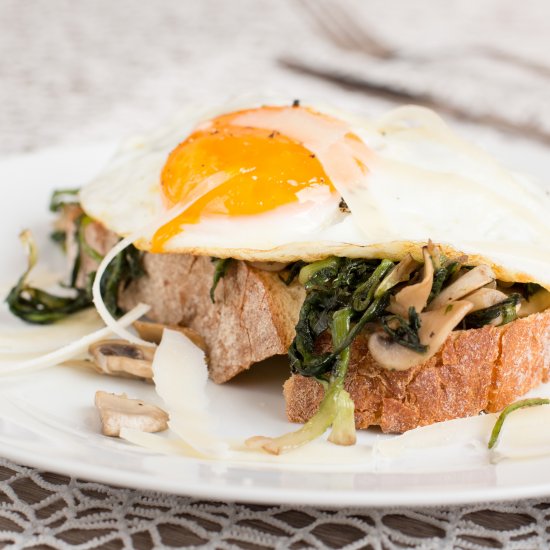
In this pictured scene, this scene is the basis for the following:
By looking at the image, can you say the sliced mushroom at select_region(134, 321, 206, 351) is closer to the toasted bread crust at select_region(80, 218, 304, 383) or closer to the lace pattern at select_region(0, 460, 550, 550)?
the toasted bread crust at select_region(80, 218, 304, 383)

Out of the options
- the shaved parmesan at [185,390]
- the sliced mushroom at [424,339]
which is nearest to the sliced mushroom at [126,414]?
the shaved parmesan at [185,390]

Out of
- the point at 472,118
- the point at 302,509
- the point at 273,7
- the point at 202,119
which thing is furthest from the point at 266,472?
the point at 273,7

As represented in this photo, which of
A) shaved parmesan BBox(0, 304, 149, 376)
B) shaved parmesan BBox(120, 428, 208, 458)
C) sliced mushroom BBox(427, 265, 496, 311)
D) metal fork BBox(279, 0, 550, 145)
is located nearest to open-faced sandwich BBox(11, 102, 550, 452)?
sliced mushroom BBox(427, 265, 496, 311)

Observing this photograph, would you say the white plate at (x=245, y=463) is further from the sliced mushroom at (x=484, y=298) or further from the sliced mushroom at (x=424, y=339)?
the sliced mushroom at (x=484, y=298)

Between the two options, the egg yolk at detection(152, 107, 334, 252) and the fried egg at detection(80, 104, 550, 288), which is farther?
the egg yolk at detection(152, 107, 334, 252)

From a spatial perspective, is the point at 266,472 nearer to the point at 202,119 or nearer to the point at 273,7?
the point at 202,119

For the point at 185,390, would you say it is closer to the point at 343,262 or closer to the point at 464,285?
the point at 343,262
